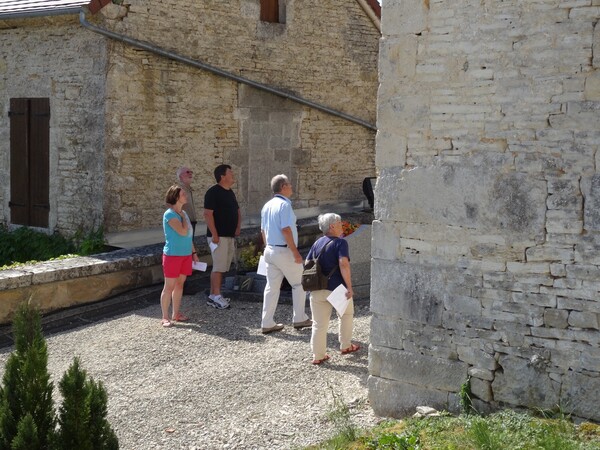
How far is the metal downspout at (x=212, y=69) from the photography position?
11.4 meters

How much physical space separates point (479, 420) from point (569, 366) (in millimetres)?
717

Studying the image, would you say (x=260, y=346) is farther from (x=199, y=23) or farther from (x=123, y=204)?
(x=199, y=23)

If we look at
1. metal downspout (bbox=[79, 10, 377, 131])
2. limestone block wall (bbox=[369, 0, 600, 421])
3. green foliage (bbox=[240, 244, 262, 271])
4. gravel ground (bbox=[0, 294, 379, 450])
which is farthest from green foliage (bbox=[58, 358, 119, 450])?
metal downspout (bbox=[79, 10, 377, 131])

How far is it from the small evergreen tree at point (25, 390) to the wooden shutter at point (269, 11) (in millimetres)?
9706

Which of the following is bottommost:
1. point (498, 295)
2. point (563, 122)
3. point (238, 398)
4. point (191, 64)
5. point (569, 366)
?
point (238, 398)

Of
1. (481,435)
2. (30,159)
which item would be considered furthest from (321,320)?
(30,159)

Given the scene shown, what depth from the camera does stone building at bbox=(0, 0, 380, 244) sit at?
1180 centimetres

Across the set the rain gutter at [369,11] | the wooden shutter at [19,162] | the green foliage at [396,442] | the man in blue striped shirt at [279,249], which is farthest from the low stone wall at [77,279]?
the rain gutter at [369,11]

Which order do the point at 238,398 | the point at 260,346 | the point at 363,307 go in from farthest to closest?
1. the point at 363,307
2. the point at 260,346
3. the point at 238,398

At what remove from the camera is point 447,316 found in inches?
242

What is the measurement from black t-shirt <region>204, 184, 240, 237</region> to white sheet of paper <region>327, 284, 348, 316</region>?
2536mm

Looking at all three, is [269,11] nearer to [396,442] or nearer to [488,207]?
[488,207]

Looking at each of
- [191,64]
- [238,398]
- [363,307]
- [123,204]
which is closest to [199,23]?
[191,64]

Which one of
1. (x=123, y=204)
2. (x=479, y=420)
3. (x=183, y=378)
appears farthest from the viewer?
(x=123, y=204)
